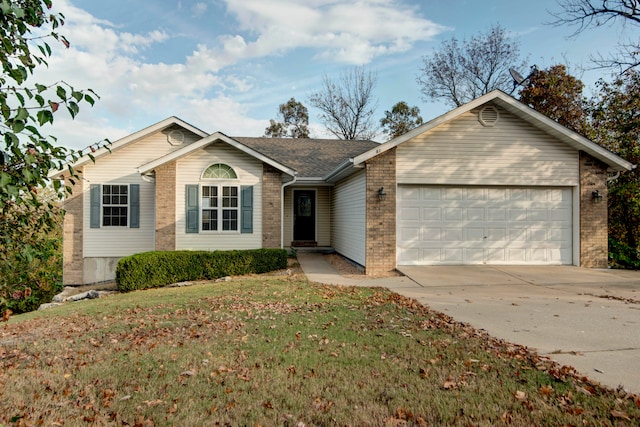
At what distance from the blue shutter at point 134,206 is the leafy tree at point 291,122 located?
24934mm

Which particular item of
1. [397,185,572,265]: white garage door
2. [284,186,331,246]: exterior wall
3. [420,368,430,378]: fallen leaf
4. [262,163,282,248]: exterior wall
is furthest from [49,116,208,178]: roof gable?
[420,368,430,378]: fallen leaf

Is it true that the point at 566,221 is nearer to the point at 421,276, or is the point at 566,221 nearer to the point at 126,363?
the point at 421,276

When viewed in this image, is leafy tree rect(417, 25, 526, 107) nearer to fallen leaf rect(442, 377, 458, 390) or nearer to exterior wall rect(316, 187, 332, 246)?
exterior wall rect(316, 187, 332, 246)

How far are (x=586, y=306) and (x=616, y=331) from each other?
1.70m

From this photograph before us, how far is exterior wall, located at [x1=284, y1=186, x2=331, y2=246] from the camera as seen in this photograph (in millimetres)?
16594

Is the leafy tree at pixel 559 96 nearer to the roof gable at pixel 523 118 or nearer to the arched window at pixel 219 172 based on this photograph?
the roof gable at pixel 523 118

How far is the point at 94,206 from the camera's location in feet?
44.9

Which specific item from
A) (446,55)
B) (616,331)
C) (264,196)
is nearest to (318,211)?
(264,196)

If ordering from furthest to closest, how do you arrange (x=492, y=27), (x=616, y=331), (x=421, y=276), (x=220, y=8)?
(x=492, y=27) < (x=220, y=8) < (x=421, y=276) < (x=616, y=331)

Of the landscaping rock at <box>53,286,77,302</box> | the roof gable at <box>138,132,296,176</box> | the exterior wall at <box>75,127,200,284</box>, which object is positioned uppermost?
the roof gable at <box>138,132,296,176</box>

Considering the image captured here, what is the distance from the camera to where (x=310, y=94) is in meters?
34.2

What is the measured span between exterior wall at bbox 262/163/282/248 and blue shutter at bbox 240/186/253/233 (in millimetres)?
440

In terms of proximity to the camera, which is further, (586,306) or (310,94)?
(310,94)

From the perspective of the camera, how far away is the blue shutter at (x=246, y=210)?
1297 cm
